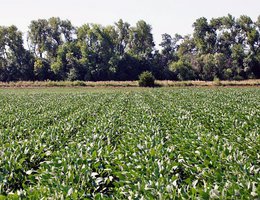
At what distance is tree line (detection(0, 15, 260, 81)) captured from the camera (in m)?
77.6

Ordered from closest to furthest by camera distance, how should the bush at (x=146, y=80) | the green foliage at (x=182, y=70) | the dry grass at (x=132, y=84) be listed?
1. the dry grass at (x=132, y=84)
2. the bush at (x=146, y=80)
3. the green foliage at (x=182, y=70)

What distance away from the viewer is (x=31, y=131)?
1377cm

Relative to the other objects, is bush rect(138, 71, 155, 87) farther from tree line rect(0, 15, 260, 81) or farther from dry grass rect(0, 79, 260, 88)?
tree line rect(0, 15, 260, 81)


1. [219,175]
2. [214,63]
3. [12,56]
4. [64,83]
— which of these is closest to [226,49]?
[214,63]

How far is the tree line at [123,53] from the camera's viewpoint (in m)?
77.6

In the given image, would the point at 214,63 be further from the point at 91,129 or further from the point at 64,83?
the point at 91,129

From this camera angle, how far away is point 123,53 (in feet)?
278

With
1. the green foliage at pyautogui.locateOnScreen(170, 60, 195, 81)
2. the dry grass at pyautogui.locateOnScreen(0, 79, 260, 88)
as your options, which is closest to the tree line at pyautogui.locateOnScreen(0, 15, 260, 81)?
the green foliage at pyautogui.locateOnScreen(170, 60, 195, 81)

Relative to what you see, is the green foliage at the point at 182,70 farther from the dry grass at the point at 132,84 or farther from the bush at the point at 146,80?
the bush at the point at 146,80

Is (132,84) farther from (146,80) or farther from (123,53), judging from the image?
(123,53)

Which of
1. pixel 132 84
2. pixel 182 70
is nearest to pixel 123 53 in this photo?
pixel 182 70

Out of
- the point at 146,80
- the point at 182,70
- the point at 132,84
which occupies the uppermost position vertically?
the point at 182,70

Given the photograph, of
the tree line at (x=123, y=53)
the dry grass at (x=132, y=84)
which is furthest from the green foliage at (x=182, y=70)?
the dry grass at (x=132, y=84)

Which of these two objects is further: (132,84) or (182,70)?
(182,70)
